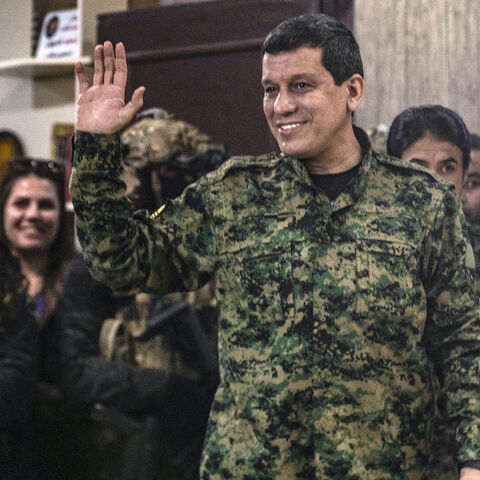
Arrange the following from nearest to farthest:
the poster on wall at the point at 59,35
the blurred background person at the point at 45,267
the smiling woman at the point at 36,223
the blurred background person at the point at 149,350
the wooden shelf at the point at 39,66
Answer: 1. the blurred background person at the point at 149,350
2. the blurred background person at the point at 45,267
3. the smiling woman at the point at 36,223
4. the wooden shelf at the point at 39,66
5. the poster on wall at the point at 59,35

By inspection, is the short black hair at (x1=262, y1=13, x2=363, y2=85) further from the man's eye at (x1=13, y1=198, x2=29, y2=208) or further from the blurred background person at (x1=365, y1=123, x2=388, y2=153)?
the man's eye at (x1=13, y1=198, x2=29, y2=208)

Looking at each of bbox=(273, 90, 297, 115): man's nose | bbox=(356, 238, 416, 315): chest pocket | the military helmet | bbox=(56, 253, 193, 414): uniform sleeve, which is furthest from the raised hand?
bbox=(56, 253, 193, 414): uniform sleeve

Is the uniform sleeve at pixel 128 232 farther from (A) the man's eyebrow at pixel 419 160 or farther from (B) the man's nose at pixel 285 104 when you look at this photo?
(A) the man's eyebrow at pixel 419 160

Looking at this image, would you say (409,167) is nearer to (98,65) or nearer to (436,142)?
(436,142)

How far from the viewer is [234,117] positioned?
1673 mm

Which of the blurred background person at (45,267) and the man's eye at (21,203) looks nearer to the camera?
the blurred background person at (45,267)

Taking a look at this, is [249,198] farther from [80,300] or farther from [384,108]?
[80,300]

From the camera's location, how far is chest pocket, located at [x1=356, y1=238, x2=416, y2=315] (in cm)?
105

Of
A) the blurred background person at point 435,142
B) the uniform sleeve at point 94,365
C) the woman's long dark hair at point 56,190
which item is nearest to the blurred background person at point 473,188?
the blurred background person at point 435,142

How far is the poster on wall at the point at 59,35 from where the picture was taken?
2537 mm

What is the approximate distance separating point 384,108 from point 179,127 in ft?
1.70

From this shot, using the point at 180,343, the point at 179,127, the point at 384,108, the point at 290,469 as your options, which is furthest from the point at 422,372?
the point at 179,127

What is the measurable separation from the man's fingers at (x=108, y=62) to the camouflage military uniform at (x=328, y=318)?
4.0 inches

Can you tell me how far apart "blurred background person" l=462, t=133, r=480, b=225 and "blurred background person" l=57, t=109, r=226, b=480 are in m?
0.56
